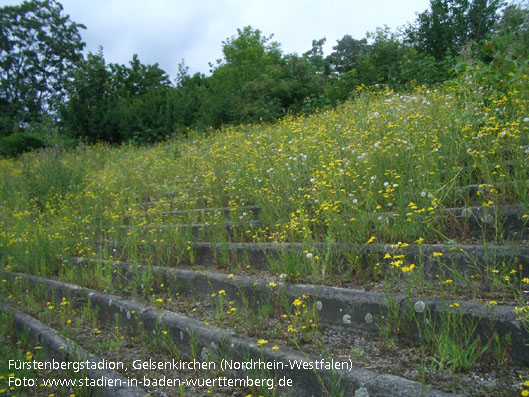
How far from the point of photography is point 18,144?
56.6ft

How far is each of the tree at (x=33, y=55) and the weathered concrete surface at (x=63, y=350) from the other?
35312mm

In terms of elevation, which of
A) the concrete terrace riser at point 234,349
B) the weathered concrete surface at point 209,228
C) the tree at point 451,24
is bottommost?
the concrete terrace riser at point 234,349

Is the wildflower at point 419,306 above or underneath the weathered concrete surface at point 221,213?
underneath

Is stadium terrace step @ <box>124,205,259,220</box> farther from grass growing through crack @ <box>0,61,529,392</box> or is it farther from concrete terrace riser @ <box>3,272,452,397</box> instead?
concrete terrace riser @ <box>3,272,452,397</box>

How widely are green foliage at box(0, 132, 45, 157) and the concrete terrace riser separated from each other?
50.7ft

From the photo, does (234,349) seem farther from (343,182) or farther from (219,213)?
(219,213)

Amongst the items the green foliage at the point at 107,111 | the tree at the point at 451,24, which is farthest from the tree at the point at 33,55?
the tree at the point at 451,24

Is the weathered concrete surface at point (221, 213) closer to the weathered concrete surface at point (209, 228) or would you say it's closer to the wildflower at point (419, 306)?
the weathered concrete surface at point (209, 228)

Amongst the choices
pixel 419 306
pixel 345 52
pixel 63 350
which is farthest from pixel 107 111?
pixel 419 306

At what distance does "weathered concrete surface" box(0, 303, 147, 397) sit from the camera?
2.46m

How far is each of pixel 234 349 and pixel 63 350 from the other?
58.5 inches

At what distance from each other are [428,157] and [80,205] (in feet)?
20.1

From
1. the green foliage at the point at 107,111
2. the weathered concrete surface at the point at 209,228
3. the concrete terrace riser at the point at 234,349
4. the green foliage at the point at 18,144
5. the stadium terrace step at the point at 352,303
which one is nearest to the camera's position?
the concrete terrace riser at the point at 234,349

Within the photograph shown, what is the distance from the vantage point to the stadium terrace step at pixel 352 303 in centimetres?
197
